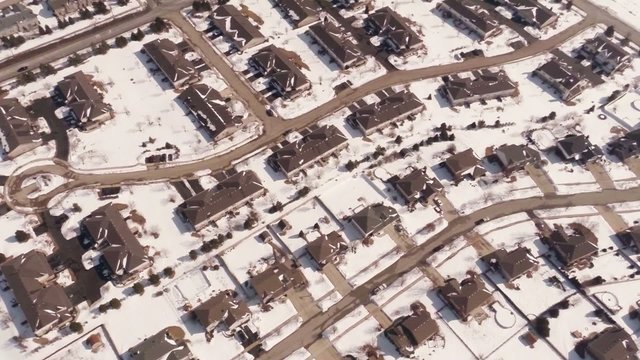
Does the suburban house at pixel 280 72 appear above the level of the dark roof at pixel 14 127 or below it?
below

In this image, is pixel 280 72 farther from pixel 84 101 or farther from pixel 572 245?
pixel 572 245

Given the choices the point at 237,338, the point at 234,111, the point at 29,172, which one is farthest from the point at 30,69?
the point at 237,338

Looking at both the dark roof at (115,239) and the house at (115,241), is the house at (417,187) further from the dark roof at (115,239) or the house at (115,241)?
the dark roof at (115,239)

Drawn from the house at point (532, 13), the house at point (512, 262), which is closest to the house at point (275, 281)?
the house at point (512, 262)

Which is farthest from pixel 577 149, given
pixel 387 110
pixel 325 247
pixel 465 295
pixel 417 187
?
pixel 325 247

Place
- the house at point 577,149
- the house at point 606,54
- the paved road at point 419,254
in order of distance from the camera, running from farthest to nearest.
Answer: the house at point 606,54 → the house at point 577,149 → the paved road at point 419,254

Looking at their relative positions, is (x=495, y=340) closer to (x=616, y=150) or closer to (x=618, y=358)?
(x=618, y=358)

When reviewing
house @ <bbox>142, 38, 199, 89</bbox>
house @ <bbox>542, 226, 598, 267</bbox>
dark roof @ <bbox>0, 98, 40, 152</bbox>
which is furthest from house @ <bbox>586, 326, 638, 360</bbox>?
dark roof @ <bbox>0, 98, 40, 152</bbox>
